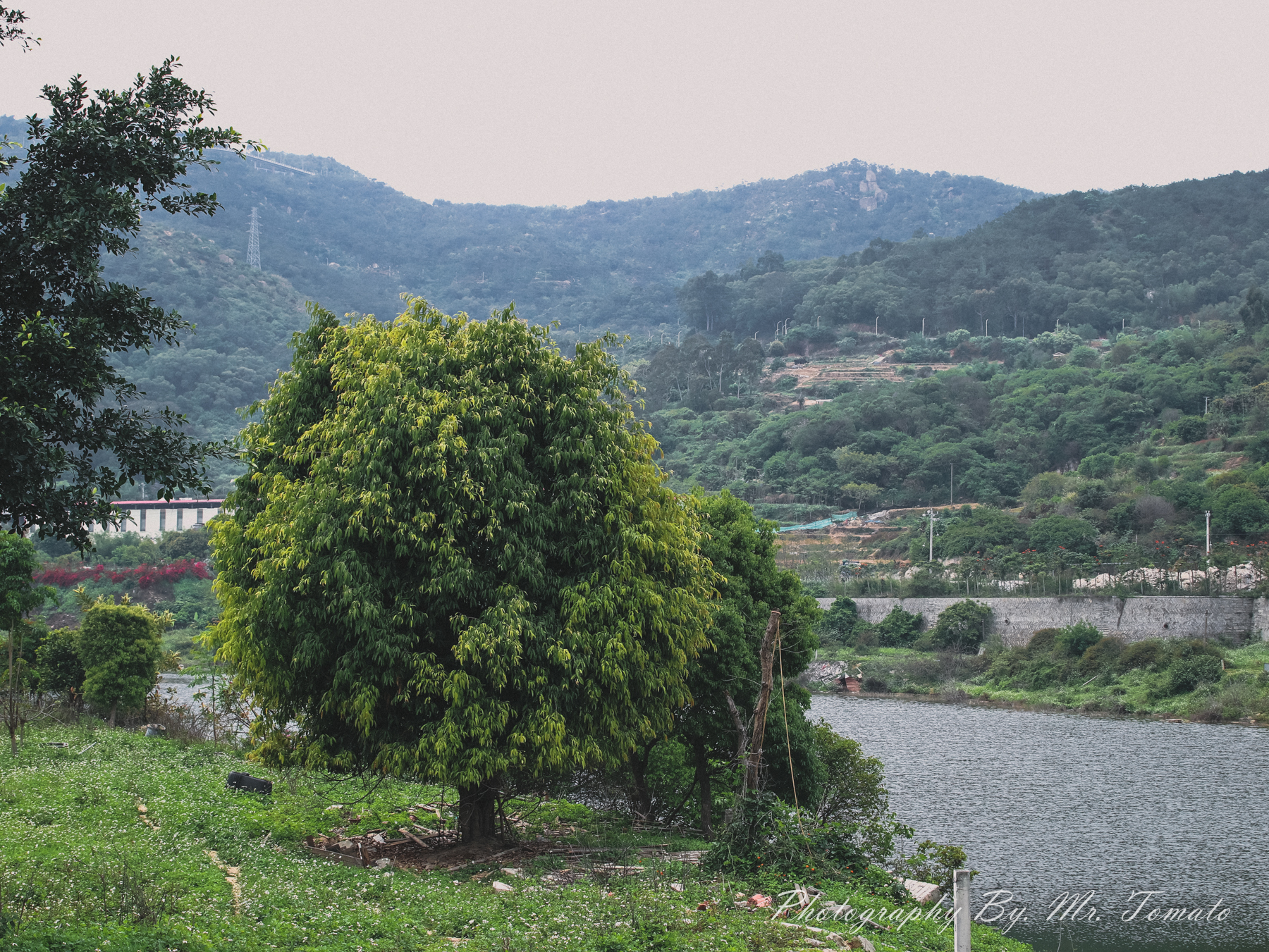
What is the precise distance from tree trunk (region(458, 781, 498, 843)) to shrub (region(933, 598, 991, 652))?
49978 millimetres

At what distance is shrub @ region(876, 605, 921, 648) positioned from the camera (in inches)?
2507

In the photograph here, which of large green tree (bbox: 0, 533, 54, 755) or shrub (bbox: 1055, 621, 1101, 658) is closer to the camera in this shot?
large green tree (bbox: 0, 533, 54, 755)

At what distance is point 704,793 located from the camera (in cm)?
1766

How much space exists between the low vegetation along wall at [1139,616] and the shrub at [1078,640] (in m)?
1.32

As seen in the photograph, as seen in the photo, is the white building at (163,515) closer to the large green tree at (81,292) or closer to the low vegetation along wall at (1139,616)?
the low vegetation along wall at (1139,616)

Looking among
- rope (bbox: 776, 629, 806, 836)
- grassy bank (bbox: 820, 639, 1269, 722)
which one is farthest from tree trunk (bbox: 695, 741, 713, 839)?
grassy bank (bbox: 820, 639, 1269, 722)

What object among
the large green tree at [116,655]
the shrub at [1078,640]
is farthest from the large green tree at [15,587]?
the shrub at [1078,640]

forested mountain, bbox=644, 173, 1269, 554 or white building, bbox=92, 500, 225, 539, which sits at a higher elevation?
forested mountain, bbox=644, 173, 1269, 554

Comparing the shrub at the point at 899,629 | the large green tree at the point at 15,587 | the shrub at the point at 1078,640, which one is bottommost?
the shrub at the point at 899,629

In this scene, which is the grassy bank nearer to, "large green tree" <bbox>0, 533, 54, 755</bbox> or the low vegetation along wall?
the low vegetation along wall

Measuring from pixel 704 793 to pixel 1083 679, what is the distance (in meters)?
40.1

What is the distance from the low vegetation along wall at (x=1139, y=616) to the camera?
5088 centimetres

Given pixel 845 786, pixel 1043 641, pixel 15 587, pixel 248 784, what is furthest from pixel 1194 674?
pixel 15 587

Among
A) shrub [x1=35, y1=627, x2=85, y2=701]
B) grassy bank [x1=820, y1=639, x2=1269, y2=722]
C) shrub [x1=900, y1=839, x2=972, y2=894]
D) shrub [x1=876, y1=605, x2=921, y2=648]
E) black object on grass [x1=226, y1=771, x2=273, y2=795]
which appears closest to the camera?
shrub [x1=900, y1=839, x2=972, y2=894]
